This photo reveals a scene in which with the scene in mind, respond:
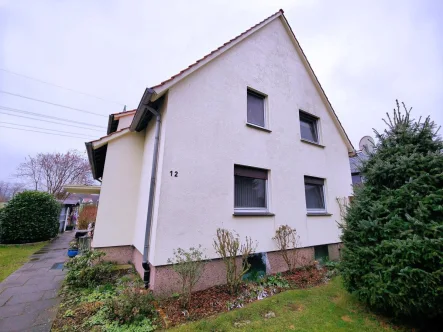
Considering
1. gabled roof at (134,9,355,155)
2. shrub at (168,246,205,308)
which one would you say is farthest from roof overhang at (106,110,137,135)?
shrub at (168,246,205,308)

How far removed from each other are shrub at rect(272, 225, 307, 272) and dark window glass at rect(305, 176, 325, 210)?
1.82m

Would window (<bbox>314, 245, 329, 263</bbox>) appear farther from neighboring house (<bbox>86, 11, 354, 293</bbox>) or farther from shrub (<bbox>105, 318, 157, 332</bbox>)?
shrub (<bbox>105, 318, 157, 332</bbox>)

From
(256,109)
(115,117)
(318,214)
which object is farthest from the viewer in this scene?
(115,117)

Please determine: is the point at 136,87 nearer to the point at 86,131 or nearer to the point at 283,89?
the point at 86,131

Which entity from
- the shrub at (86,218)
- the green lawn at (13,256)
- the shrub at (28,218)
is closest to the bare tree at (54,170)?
Answer: the shrub at (86,218)

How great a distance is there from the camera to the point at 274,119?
7.80 metres

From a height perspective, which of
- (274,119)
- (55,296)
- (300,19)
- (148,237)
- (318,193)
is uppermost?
(300,19)

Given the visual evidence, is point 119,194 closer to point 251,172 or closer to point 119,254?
point 119,254

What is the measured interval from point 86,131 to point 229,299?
3013 cm

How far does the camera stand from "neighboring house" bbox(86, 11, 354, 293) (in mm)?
5242

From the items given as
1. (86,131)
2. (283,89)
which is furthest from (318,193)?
(86,131)

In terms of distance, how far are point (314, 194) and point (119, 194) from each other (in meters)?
7.99

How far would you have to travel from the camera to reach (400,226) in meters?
3.54

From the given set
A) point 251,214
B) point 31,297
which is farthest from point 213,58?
point 31,297
